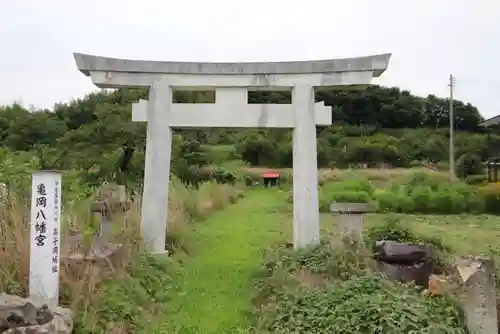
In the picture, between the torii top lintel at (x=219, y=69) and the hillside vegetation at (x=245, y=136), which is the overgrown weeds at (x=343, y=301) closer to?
the torii top lintel at (x=219, y=69)

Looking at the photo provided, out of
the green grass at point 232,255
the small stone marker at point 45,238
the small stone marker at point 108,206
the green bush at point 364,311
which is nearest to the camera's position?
the green bush at point 364,311

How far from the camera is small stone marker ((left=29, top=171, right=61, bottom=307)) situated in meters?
4.43

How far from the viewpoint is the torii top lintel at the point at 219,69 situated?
738 centimetres

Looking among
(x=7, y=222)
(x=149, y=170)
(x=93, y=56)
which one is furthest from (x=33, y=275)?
(x=93, y=56)

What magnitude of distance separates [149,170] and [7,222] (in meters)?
2.51

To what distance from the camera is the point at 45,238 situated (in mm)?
4531

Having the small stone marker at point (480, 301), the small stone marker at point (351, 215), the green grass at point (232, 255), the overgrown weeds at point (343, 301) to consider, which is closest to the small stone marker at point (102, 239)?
the green grass at point (232, 255)

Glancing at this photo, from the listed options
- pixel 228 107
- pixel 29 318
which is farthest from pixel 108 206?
pixel 29 318

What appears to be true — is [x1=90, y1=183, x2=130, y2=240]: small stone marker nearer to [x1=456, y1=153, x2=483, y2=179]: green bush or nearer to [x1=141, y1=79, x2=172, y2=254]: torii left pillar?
[x1=141, y1=79, x2=172, y2=254]: torii left pillar

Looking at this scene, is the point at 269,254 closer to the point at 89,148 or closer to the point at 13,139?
the point at 89,148

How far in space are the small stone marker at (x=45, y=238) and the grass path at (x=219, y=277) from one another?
1.09 metres

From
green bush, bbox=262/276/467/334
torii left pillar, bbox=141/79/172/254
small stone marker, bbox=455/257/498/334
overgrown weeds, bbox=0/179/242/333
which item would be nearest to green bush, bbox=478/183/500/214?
torii left pillar, bbox=141/79/172/254

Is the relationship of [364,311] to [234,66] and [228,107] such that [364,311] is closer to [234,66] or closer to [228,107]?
[228,107]

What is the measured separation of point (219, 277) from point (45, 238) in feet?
9.30
